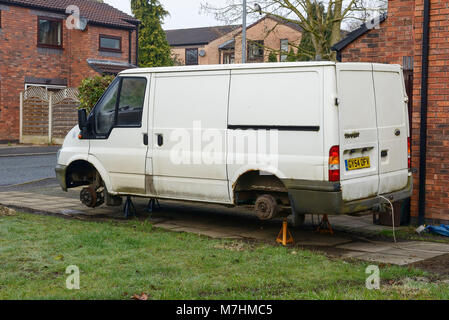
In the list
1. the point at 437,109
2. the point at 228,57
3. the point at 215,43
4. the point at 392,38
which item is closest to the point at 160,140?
the point at 437,109

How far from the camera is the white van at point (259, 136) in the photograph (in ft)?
23.9

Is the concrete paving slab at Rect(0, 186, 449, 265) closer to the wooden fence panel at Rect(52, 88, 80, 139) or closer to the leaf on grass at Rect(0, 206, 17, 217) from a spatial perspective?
Result: the leaf on grass at Rect(0, 206, 17, 217)

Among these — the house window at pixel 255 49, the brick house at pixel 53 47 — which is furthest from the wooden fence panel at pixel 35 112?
the house window at pixel 255 49

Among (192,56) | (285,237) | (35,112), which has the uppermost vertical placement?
(192,56)

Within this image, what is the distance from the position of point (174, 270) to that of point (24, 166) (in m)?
12.7

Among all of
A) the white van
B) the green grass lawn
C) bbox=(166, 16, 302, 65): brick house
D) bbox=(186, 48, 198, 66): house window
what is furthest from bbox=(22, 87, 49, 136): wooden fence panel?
bbox=(186, 48, 198, 66): house window

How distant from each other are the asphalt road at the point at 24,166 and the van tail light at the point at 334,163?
903 centimetres

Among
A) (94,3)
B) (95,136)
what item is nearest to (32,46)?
(94,3)

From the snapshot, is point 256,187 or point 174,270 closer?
point 174,270

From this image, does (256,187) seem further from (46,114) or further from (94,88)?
(46,114)

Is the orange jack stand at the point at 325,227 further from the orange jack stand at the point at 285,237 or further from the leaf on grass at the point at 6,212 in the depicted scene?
the leaf on grass at the point at 6,212

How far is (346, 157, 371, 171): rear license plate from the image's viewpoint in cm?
741

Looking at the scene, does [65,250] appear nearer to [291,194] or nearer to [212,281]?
[212,281]

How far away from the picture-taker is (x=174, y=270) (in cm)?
612
